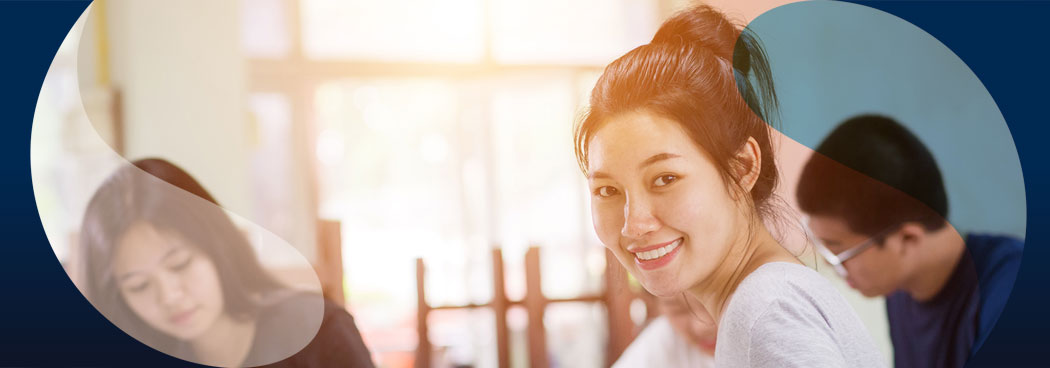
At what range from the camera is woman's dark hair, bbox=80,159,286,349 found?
3.00ft

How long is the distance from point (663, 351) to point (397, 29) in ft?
1.71

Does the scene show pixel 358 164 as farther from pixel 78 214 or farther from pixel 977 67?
pixel 977 67

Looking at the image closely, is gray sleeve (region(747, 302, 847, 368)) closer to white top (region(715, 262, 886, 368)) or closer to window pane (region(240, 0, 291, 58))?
white top (region(715, 262, 886, 368))

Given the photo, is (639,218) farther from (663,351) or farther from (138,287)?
(138,287)

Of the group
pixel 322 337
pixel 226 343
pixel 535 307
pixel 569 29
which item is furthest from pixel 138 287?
pixel 569 29

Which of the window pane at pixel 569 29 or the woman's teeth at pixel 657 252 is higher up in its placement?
the window pane at pixel 569 29

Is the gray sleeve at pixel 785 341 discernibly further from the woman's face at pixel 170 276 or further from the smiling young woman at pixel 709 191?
the woman's face at pixel 170 276

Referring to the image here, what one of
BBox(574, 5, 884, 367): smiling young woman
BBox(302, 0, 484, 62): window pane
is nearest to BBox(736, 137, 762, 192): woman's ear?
BBox(574, 5, 884, 367): smiling young woman

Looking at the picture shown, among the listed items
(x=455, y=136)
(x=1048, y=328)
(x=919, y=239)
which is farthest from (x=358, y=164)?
(x=1048, y=328)

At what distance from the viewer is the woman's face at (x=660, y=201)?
0.83 meters

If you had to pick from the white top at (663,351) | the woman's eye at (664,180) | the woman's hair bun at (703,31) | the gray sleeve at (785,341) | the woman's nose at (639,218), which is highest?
the woman's hair bun at (703,31)

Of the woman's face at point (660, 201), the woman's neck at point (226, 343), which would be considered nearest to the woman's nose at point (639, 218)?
the woman's face at point (660, 201)

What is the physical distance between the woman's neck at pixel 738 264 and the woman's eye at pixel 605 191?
0.15 meters

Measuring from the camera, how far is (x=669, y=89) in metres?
0.84
